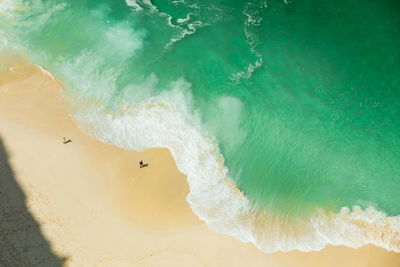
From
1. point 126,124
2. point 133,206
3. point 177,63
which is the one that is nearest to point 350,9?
point 177,63

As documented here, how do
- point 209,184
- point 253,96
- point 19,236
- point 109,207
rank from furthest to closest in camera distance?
1. point 253,96
2. point 209,184
3. point 109,207
4. point 19,236

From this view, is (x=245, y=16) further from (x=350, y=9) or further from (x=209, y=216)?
(x=209, y=216)

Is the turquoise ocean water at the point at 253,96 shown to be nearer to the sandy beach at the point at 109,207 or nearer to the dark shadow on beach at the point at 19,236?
the sandy beach at the point at 109,207

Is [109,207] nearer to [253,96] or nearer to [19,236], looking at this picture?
[19,236]

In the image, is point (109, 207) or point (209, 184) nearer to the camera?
point (109, 207)

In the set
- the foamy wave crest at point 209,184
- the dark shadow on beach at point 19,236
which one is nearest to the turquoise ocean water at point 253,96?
the foamy wave crest at point 209,184

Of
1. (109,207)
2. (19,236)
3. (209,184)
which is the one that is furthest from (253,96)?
(19,236)
